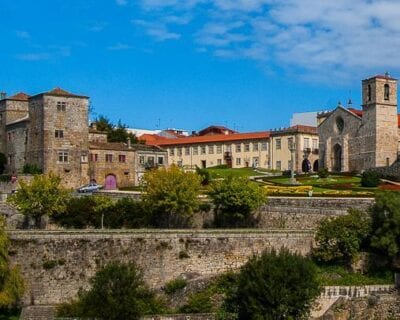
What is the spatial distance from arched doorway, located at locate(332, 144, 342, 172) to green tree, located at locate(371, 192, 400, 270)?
4228 centimetres

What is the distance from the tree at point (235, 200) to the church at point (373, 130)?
32127 mm

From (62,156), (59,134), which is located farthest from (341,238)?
(59,134)

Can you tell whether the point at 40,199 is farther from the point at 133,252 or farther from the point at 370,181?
the point at 370,181

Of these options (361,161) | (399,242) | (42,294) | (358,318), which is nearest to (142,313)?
(42,294)

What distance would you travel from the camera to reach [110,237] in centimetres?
4122

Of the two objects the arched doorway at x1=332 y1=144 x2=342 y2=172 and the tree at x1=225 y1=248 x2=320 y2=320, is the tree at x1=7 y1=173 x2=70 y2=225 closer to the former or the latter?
the tree at x1=225 y1=248 x2=320 y2=320

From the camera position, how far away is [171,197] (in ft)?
159

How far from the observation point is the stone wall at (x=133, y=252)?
39.7 metres

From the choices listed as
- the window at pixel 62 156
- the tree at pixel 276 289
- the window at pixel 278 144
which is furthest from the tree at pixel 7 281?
the window at pixel 278 144

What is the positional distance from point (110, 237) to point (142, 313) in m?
7.13

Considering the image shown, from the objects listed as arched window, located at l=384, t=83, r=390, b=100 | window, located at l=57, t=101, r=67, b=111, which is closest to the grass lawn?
window, located at l=57, t=101, r=67, b=111

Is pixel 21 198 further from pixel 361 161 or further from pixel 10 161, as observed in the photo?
pixel 361 161

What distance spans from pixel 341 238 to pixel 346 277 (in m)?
2.16

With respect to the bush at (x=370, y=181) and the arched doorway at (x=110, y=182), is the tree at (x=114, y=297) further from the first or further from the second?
the arched doorway at (x=110, y=182)
